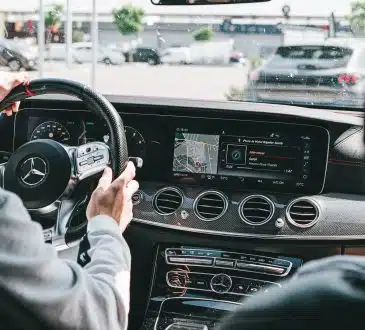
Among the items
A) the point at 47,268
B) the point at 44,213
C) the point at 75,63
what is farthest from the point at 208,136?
the point at 47,268

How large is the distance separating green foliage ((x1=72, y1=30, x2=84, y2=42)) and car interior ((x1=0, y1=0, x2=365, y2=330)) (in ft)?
2.38

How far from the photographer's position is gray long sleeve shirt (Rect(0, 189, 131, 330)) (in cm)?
134

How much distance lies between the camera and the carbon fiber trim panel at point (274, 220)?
2.98 meters

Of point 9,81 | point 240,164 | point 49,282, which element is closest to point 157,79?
point 240,164

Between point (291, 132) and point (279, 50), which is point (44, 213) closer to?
point (291, 132)

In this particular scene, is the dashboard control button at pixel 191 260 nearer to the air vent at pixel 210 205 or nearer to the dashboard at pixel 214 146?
the air vent at pixel 210 205

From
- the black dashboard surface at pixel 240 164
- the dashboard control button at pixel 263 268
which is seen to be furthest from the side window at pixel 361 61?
the dashboard control button at pixel 263 268

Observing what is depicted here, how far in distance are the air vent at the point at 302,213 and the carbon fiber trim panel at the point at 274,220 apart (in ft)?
0.06

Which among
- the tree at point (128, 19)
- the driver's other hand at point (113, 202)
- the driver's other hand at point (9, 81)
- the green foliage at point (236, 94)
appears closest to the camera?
the driver's other hand at point (113, 202)

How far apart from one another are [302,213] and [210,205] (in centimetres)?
40

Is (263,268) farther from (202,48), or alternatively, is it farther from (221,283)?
(202,48)

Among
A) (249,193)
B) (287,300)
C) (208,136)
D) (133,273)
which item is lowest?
(133,273)

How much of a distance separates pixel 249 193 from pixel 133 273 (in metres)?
0.65

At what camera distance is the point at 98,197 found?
2.05 meters
